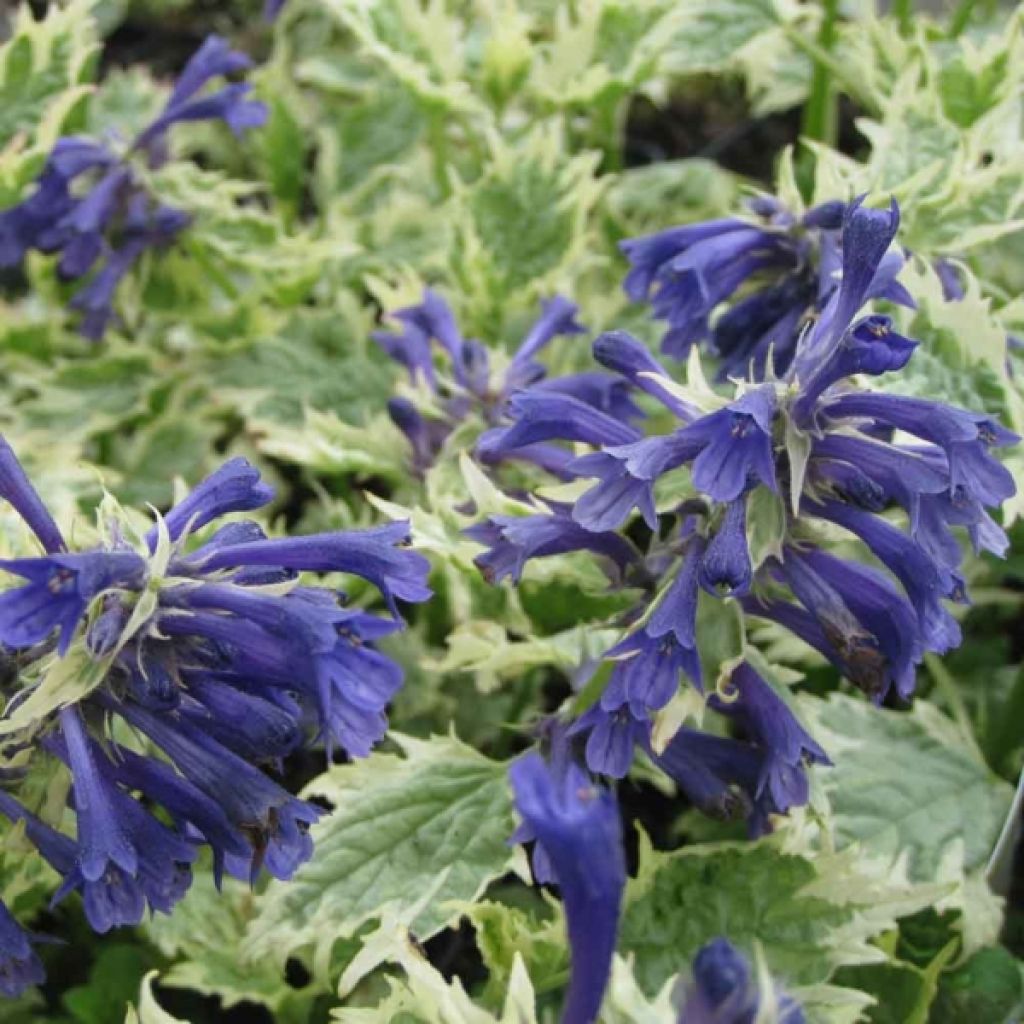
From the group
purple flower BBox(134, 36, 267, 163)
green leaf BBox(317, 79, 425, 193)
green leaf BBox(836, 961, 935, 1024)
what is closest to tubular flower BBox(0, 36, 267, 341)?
purple flower BBox(134, 36, 267, 163)

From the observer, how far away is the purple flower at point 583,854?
691 mm

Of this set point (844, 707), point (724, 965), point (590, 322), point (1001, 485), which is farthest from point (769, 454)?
point (590, 322)

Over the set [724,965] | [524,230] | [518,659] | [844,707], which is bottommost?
[844,707]

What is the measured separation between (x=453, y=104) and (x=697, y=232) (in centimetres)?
60

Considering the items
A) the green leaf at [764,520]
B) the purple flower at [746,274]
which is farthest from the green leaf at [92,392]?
the green leaf at [764,520]

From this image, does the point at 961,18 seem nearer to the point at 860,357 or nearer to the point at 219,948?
the point at 860,357

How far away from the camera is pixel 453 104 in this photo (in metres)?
1.82

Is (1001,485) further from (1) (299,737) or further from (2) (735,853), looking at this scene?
(1) (299,737)

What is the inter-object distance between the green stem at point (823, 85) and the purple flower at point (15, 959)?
1.43 meters

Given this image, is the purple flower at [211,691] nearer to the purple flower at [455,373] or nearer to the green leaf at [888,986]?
the purple flower at [455,373]

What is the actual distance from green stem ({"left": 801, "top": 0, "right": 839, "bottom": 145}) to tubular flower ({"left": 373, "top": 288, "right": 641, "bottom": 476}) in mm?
677

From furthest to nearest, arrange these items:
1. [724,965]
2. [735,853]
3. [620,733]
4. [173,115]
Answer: [173,115] < [735,853] < [620,733] < [724,965]

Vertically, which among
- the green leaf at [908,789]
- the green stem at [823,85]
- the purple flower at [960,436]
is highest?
the purple flower at [960,436]

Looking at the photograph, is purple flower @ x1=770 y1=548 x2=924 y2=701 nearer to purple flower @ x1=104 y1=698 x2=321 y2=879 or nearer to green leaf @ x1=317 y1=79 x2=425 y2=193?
purple flower @ x1=104 y1=698 x2=321 y2=879
